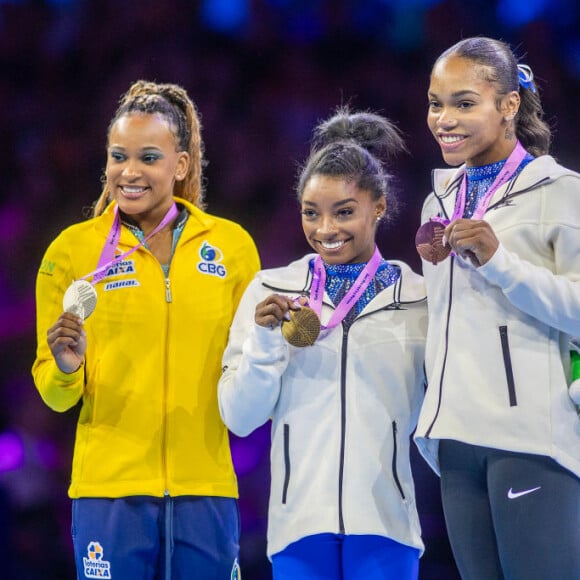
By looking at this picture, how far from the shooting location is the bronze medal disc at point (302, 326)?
7.47 feet

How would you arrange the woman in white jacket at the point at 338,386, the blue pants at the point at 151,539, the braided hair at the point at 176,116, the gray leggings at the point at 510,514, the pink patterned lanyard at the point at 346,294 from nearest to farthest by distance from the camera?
the gray leggings at the point at 510,514
the woman in white jacket at the point at 338,386
the pink patterned lanyard at the point at 346,294
the blue pants at the point at 151,539
the braided hair at the point at 176,116

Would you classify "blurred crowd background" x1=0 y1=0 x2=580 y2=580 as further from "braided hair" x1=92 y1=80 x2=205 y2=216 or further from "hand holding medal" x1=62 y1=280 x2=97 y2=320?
"hand holding medal" x1=62 y1=280 x2=97 y2=320

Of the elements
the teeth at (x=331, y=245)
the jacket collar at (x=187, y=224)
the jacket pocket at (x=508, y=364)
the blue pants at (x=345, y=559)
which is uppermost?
the jacket collar at (x=187, y=224)

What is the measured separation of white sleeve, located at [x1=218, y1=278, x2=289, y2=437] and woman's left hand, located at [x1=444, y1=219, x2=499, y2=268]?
1.48ft

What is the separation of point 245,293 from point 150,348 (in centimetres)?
28

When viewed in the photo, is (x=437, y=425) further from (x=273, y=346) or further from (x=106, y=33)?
Result: (x=106, y=33)

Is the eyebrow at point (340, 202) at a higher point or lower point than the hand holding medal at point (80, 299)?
higher

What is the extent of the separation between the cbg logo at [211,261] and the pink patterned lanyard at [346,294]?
1.07 ft

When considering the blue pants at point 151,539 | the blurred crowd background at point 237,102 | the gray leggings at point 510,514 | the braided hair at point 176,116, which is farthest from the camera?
the blurred crowd background at point 237,102

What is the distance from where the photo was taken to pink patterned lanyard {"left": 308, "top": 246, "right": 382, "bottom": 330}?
237 centimetres

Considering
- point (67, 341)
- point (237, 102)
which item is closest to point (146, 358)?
point (67, 341)

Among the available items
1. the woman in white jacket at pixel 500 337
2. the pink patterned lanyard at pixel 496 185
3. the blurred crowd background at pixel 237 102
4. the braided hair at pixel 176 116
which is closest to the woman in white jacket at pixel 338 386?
the woman in white jacket at pixel 500 337

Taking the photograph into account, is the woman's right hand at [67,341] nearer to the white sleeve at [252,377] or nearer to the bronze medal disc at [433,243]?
the white sleeve at [252,377]

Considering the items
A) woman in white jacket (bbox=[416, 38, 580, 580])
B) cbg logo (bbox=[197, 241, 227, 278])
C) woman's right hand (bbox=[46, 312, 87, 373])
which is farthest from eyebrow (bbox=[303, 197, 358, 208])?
woman's right hand (bbox=[46, 312, 87, 373])
